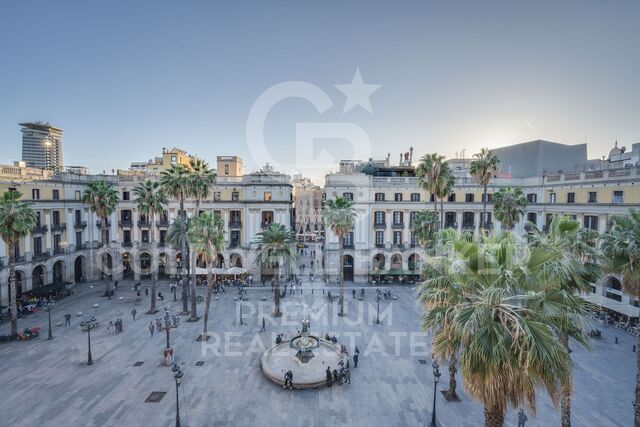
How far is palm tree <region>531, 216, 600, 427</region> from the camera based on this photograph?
8.18 metres

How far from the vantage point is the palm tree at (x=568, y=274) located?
8.18m

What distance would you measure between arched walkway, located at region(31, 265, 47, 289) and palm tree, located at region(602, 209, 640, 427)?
53320mm

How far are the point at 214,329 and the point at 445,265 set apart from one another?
2653 centimetres

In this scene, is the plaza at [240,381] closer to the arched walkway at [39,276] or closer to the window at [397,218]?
the arched walkway at [39,276]

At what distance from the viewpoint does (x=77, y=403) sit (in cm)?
1970

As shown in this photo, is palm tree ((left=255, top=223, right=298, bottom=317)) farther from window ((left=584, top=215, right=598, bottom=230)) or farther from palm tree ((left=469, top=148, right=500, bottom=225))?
window ((left=584, top=215, right=598, bottom=230))

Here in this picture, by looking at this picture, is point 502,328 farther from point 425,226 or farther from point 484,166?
point 425,226

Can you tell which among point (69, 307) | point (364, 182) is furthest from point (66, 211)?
point (364, 182)

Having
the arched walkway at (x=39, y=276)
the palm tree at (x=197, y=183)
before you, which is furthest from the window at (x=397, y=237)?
the arched walkway at (x=39, y=276)

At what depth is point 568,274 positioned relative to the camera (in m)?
9.45

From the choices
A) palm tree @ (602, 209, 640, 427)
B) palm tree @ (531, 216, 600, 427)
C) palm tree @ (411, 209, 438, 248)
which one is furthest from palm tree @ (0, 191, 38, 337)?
palm tree @ (602, 209, 640, 427)

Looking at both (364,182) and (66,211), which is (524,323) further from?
(66,211)

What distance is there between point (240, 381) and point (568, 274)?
65.6 ft

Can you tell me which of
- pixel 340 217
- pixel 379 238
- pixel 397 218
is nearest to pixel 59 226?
pixel 340 217
